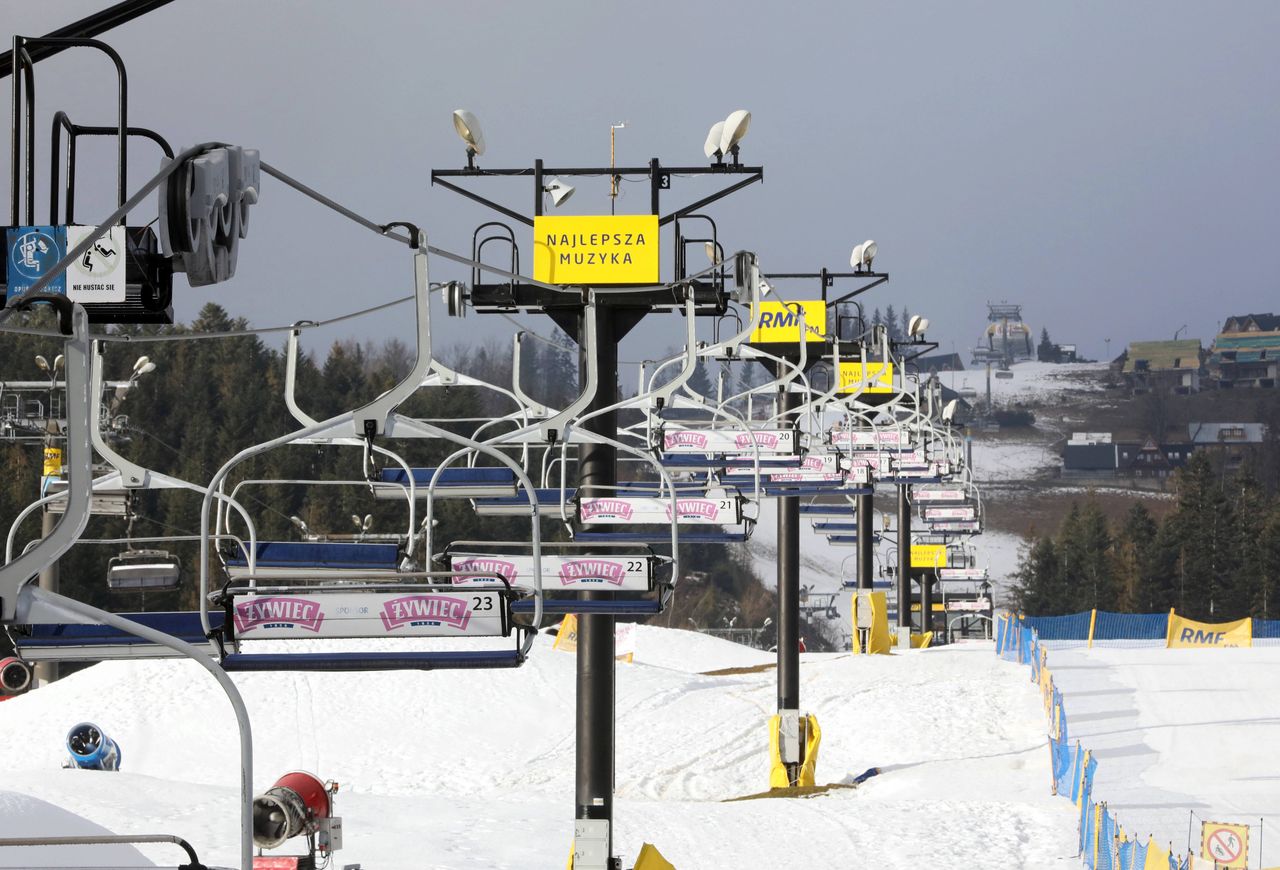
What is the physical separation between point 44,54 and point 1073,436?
16272 cm

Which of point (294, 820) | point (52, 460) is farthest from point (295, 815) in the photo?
point (52, 460)

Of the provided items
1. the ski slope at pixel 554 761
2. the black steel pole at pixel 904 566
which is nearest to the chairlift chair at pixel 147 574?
the ski slope at pixel 554 761

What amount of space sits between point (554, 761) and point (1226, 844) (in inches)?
494

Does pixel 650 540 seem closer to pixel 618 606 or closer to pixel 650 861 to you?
pixel 618 606

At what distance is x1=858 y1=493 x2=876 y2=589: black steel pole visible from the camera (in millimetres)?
37188

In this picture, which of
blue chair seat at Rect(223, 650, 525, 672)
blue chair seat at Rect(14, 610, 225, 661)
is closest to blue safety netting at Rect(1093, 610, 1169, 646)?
blue chair seat at Rect(223, 650, 525, 672)

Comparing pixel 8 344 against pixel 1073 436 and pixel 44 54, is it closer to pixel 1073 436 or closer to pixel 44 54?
pixel 44 54

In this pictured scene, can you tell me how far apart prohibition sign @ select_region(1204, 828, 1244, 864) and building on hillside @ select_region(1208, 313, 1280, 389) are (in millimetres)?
161056

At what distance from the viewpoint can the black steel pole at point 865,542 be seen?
37.2 meters

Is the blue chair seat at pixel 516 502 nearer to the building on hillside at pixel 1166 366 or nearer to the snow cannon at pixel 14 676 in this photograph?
the snow cannon at pixel 14 676

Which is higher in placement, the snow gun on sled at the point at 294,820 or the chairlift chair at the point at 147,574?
the chairlift chair at the point at 147,574

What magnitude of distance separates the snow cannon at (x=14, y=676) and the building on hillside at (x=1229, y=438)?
124055mm

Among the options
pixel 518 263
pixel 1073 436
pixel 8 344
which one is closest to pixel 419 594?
pixel 518 263

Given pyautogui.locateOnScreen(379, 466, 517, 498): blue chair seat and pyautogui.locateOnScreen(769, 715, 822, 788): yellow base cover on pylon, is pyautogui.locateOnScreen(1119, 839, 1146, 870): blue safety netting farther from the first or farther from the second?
pyautogui.locateOnScreen(769, 715, 822, 788): yellow base cover on pylon
